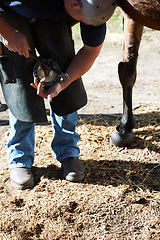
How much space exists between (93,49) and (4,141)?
1303mm

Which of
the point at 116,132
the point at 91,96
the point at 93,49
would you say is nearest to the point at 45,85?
the point at 93,49

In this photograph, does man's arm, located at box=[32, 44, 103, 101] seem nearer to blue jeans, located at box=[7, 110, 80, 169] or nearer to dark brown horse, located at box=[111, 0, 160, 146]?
blue jeans, located at box=[7, 110, 80, 169]

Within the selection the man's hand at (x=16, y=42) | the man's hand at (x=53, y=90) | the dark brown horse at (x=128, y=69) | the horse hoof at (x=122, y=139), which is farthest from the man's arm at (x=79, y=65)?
the horse hoof at (x=122, y=139)

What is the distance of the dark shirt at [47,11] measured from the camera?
5.76ft

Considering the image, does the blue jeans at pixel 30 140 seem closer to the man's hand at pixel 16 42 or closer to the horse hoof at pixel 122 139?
the horse hoof at pixel 122 139

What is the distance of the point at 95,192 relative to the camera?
212cm

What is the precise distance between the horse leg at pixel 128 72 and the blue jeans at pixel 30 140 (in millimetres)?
445

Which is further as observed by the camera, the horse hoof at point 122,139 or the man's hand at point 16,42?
the horse hoof at point 122,139

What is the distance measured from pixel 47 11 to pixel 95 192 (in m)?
1.15

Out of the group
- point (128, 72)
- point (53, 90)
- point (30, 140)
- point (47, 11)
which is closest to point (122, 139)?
point (128, 72)

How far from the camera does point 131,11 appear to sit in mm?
1673

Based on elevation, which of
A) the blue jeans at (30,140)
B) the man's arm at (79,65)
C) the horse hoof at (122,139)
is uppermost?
the man's arm at (79,65)

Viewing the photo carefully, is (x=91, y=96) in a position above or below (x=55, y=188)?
below

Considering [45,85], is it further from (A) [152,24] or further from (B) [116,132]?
(B) [116,132]
